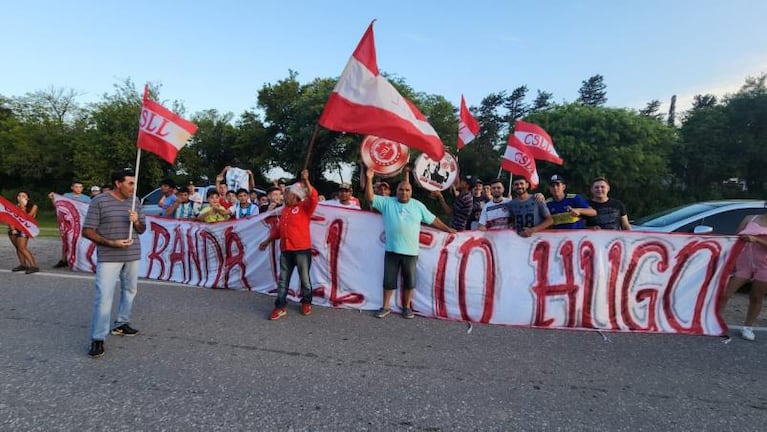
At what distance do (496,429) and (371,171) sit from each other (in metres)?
3.19

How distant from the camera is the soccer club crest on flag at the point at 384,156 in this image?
17.4ft

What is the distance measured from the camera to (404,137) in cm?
420

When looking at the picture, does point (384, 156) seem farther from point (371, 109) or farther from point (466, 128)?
point (466, 128)

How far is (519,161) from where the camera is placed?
23.7 feet

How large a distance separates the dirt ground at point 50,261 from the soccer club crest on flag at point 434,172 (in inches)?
A: 150

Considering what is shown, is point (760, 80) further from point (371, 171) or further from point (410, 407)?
point (410, 407)

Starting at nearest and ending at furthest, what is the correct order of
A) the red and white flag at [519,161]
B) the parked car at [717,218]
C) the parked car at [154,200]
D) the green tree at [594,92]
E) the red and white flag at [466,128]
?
Answer: 1. the parked car at [717,218]
2. the red and white flag at [519,161]
3. the red and white flag at [466,128]
4. the parked car at [154,200]
5. the green tree at [594,92]

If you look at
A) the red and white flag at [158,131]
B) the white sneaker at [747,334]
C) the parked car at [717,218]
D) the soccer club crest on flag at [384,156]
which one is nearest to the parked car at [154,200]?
the red and white flag at [158,131]

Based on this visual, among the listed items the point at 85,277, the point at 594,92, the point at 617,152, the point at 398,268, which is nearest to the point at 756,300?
the point at 398,268

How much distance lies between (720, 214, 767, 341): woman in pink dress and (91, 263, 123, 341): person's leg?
624cm

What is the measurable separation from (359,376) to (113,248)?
2.52m

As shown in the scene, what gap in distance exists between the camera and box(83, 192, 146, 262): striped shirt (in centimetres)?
371

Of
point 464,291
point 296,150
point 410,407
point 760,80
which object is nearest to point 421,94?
point 296,150

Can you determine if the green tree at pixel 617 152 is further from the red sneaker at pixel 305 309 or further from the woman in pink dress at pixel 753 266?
the red sneaker at pixel 305 309
